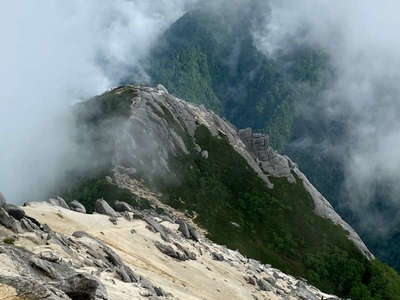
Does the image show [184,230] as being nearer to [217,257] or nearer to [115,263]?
[217,257]

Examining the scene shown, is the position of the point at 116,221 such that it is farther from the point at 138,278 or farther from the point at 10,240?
the point at 10,240

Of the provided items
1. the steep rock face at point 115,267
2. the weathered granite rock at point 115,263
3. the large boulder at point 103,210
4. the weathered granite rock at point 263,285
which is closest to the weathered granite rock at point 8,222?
the steep rock face at point 115,267

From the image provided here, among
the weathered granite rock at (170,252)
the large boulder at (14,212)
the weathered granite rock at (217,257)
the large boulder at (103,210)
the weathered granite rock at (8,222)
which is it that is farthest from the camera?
the large boulder at (103,210)

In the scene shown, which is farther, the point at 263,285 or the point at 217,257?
the point at 217,257

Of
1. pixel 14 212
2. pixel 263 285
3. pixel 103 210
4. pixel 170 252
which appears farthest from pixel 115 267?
pixel 103 210

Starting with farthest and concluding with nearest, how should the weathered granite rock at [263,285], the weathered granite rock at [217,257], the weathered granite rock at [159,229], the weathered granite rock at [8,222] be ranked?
the weathered granite rock at [217,257]
the weathered granite rock at [159,229]
the weathered granite rock at [263,285]
the weathered granite rock at [8,222]

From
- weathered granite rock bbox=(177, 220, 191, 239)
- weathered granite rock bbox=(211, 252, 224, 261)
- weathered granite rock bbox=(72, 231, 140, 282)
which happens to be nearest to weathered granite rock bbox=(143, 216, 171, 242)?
weathered granite rock bbox=(211, 252, 224, 261)

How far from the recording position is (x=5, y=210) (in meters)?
58.8

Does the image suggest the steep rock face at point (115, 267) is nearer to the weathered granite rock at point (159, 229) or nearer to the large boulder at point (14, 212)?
the weathered granite rock at point (159, 229)

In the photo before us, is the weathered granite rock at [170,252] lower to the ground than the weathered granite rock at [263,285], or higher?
lower

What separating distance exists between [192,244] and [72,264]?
6853cm

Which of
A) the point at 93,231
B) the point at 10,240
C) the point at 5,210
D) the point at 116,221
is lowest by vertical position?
the point at 10,240

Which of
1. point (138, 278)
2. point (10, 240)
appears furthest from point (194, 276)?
point (10, 240)

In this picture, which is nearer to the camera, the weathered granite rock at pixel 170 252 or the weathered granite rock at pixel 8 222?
the weathered granite rock at pixel 8 222
